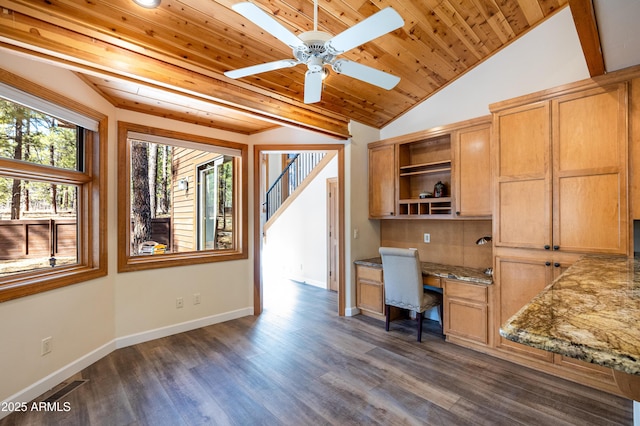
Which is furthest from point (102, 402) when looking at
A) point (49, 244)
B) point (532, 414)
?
point (532, 414)

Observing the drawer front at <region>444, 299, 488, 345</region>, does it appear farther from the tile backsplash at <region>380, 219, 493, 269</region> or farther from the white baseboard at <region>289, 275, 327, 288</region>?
the white baseboard at <region>289, 275, 327, 288</region>

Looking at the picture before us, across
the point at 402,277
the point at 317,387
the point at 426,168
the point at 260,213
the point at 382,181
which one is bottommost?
the point at 317,387

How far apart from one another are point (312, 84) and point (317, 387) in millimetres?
2368

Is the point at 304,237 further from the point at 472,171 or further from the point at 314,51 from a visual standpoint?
the point at 314,51

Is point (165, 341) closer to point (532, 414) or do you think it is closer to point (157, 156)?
point (157, 156)

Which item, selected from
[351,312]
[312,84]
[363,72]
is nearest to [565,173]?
[363,72]

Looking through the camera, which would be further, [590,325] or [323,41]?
[323,41]

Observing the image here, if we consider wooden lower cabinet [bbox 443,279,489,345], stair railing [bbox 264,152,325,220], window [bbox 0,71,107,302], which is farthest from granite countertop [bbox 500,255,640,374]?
stair railing [bbox 264,152,325,220]

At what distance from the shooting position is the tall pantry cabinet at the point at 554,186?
7.58 ft

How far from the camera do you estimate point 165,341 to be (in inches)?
130

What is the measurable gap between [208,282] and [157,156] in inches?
65.9

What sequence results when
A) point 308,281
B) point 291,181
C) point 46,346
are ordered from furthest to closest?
point 291,181 < point 308,281 < point 46,346

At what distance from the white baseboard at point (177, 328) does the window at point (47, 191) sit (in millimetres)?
829

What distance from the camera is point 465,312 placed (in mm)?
3145
